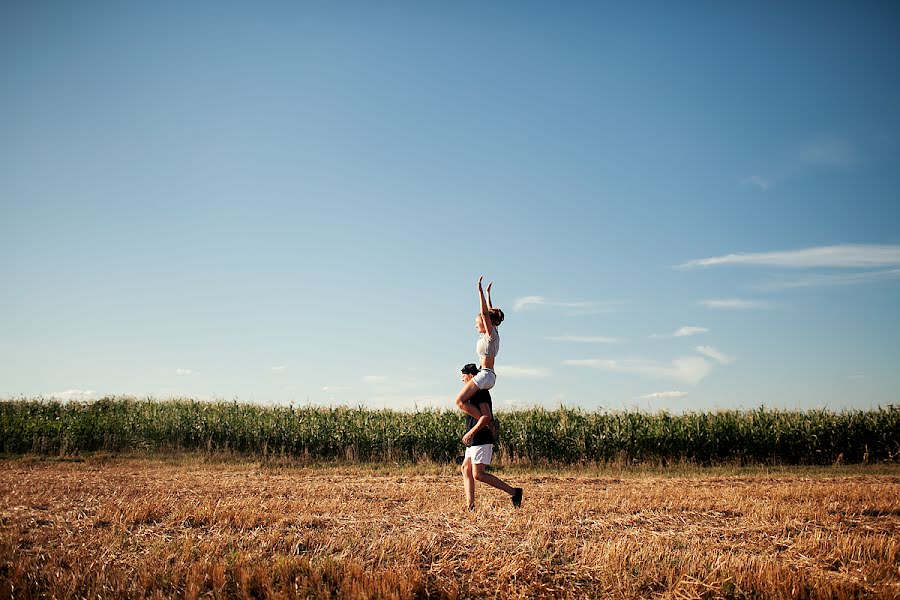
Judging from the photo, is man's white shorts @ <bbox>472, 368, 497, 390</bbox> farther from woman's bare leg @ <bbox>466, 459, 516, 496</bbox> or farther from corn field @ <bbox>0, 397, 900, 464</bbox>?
corn field @ <bbox>0, 397, 900, 464</bbox>

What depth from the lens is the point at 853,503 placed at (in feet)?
36.2

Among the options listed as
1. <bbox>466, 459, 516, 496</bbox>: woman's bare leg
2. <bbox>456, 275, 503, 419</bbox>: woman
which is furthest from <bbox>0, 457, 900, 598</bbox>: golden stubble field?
<bbox>456, 275, 503, 419</bbox>: woman

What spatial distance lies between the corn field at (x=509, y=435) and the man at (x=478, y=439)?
13.5m

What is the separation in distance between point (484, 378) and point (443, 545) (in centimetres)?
220

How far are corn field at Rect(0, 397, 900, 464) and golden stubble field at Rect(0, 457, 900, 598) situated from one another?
1031 centimetres

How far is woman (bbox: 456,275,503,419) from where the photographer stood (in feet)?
26.2

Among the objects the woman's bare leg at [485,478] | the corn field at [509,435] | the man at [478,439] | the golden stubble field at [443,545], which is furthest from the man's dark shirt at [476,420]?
the corn field at [509,435]

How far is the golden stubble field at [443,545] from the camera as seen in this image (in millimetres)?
5762

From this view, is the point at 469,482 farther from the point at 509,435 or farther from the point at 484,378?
the point at 509,435

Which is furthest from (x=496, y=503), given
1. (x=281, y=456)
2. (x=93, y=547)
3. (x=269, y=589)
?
(x=281, y=456)

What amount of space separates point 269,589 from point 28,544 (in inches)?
148

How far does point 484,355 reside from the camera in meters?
8.02

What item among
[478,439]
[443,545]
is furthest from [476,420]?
[443,545]

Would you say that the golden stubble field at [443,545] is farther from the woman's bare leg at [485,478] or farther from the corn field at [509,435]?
the corn field at [509,435]
